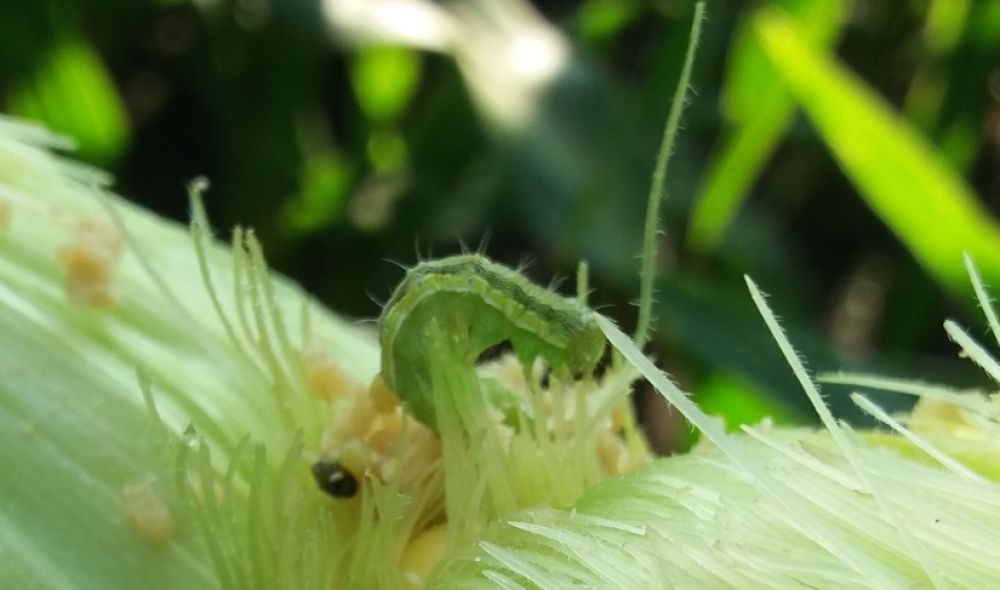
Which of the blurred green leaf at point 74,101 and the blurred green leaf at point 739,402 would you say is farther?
the blurred green leaf at point 74,101

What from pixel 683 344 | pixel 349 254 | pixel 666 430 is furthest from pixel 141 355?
pixel 666 430

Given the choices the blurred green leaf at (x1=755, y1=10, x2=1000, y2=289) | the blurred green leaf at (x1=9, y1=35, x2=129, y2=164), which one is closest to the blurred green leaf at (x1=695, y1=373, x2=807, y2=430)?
the blurred green leaf at (x1=755, y1=10, x2=1000, y2=289)

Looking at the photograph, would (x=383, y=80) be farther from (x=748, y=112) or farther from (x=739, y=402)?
(x=739, y=402)

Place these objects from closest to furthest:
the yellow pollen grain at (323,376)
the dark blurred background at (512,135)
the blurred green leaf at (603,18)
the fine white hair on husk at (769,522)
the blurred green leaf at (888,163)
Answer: the fine white hair on husk at (769,522) → the yellow pollen grain at (323,376) → the blurred green leaf at (888,163) → the dark blurred background at (512,135) → the blurred green leaf at (603,18)

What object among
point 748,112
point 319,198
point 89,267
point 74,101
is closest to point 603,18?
point 748,112

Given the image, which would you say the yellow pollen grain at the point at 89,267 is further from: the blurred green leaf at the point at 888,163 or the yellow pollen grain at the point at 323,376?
the blurred green leaf at the point at 888,163

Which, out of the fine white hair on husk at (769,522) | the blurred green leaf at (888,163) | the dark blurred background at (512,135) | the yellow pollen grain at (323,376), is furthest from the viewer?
the dark blurred background at (512,135)

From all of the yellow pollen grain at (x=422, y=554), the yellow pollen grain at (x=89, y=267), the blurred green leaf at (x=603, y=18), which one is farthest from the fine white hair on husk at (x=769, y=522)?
the blurred green leaf at (x=603, y=18)
